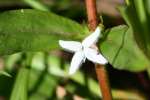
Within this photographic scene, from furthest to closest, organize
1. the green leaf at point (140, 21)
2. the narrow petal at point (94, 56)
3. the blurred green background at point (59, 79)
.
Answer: the blurred green background at point (59, 79) → the green leaf at point (140, 21) → the narrow petal at point (94, 56)

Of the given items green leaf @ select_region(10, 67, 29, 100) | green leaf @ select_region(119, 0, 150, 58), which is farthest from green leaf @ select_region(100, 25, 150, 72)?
green leaf @ select_region(10, 67, 29, 100)

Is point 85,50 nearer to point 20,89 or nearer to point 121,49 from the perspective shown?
point 121,49

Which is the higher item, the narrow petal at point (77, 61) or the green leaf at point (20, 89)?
the narrow petal at point (77, 61)

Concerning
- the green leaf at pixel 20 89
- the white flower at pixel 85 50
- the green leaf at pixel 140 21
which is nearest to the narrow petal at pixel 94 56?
the white flower at pixel 85 50

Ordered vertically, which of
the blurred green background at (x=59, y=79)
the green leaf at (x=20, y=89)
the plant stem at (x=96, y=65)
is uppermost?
the plant stem at (x=96, y=65)

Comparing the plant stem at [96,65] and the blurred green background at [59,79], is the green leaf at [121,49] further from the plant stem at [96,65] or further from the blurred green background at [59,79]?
the blurred green background at [59,79]

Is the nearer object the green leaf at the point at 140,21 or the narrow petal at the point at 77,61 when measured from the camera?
the narrow petal at the point at 77,61
